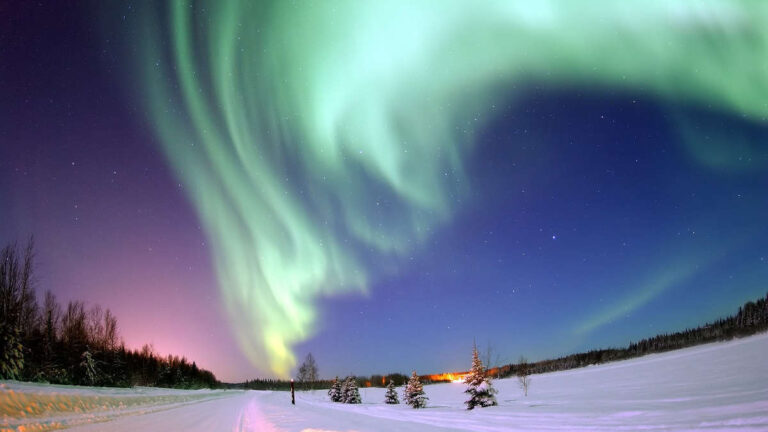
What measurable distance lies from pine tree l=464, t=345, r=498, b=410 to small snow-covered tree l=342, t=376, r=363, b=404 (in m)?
23.0

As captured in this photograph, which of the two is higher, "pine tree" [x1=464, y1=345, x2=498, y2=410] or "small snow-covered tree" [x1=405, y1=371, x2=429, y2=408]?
"pine tree" [x1=464, y1=345, x2=498, y2=410]

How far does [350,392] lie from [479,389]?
24.3m

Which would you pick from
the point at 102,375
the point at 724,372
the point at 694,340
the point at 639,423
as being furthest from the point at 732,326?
the point at 102,375

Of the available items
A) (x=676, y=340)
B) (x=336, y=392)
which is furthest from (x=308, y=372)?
(x=676, y=340)

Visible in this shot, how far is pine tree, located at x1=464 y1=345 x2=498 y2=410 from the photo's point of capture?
2552cm

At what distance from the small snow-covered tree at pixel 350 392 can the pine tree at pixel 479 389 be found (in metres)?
23.0

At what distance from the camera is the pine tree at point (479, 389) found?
2552 centimetres

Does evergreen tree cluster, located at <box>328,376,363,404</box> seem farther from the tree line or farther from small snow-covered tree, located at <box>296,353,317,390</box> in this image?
small snow-covered tree, located at <box>296,353,317,390</box>

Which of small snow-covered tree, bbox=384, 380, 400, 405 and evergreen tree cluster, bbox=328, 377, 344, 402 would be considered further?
evergreen tree cluster, bbox=328, 377, 344, 402

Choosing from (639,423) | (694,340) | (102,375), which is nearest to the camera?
(639,423)

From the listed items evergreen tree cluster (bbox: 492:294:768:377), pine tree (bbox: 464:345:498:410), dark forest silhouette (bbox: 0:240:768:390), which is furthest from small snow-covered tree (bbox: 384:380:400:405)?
evergreen tree cluster (bbox: 492:294:768:377)

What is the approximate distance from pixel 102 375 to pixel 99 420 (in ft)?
135

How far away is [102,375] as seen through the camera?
1791 inches

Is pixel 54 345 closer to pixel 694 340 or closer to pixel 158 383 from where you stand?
pixel 158 383
